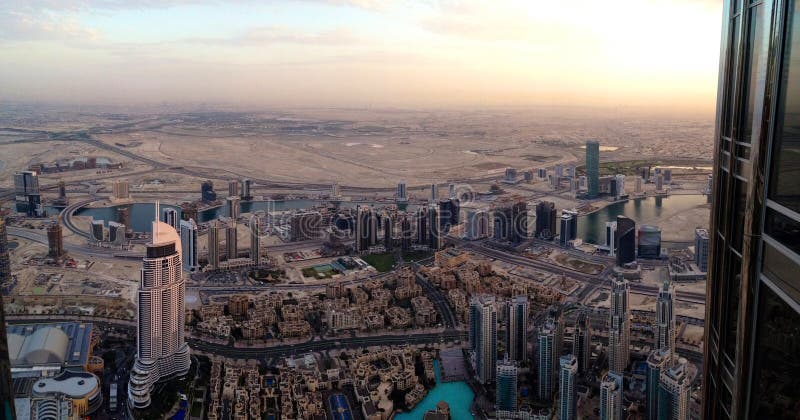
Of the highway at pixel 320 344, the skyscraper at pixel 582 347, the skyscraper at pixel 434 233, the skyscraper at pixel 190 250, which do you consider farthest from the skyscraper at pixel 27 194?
the skyscraper at pixel 582 347

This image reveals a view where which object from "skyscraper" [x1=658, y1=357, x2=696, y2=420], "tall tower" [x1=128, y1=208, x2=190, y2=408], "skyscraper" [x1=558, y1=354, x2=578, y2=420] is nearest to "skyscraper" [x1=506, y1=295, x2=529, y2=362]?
"skyscraper" [x1=558, y1=354, x2=578, y2=420]

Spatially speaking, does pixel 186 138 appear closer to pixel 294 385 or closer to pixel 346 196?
pixel 346 196

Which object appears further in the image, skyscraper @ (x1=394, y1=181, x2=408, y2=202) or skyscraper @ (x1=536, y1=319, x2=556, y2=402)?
skyscraper @ (x1=394, y1=181, x2=408, y2=202)

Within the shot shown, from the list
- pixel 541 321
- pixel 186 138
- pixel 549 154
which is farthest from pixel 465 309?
pixel 186 138

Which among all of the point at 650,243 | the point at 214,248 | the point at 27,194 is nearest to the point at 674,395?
the point at 650,243

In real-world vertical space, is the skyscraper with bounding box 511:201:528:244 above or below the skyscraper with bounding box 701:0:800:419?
below

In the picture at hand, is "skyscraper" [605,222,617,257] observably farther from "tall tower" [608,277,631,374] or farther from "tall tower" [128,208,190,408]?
"tall tower" [128,208,190,408]

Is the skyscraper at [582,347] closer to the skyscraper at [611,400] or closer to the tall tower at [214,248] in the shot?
the skyscraper at [611,400]
